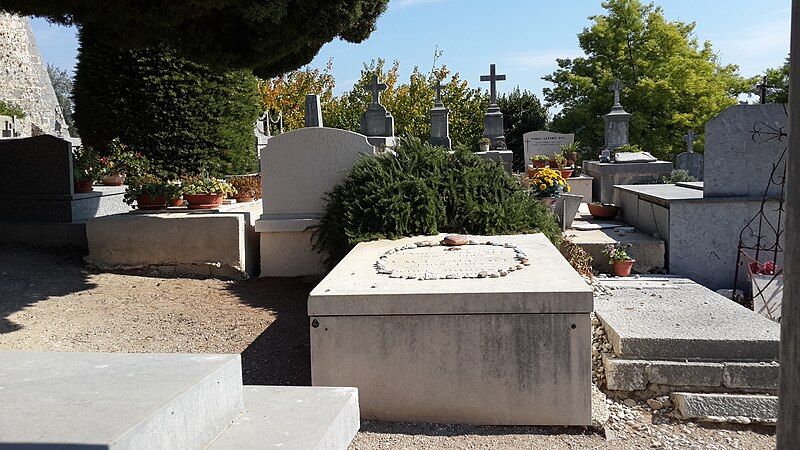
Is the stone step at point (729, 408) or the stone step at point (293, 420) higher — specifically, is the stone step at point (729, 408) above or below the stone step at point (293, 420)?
below

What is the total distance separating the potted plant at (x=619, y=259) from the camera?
6977mm

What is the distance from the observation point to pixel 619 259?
6.98m

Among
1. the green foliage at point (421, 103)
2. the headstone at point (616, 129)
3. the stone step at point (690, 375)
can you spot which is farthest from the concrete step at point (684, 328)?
the green foliage at point (421, 103)

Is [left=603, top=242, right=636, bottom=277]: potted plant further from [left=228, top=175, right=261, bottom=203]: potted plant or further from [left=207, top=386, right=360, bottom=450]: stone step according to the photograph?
[left=228, top=175, right=261, bottom=203]: potted plant

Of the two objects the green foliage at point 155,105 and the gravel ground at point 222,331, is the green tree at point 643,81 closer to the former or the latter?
the green foliage at point 155,105

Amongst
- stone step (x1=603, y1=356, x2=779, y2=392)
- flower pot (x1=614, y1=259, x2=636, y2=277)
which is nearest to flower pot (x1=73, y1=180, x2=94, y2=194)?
flower pot (x1=614, y1=259, x2=636, y2=277)

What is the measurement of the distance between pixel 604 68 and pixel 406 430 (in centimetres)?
2722

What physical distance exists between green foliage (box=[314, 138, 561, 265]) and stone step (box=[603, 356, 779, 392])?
2.15 metres

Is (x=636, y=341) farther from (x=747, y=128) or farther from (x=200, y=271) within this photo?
(x=200, y=271)

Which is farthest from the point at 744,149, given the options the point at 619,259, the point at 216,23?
the point at 216,23

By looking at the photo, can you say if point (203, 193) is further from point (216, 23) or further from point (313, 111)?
point (313, 111)

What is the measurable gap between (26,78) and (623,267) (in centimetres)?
2732

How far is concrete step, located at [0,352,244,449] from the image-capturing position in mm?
1942

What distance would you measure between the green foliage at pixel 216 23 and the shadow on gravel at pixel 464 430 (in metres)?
4.29
